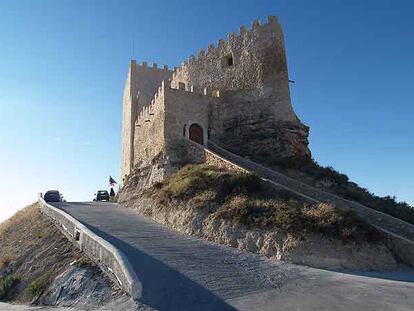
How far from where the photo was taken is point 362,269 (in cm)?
1215

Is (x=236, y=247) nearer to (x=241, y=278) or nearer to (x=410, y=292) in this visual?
(x=241, y=278)

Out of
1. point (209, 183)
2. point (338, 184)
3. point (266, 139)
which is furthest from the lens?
point (266, 139)

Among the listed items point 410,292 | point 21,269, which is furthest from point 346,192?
point 21,269

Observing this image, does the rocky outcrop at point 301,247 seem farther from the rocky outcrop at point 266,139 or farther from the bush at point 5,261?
the rocky outcrop at point 266,139

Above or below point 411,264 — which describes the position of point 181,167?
above

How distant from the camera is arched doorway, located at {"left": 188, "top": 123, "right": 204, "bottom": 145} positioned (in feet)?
85.7

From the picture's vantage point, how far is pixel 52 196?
3023 cm

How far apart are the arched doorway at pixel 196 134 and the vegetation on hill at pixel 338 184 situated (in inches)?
175

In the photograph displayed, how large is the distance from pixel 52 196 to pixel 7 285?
18043 mm

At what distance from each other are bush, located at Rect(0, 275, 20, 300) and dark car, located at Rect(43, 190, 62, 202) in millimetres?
17171

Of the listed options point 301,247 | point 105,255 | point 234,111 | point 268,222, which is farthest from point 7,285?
point 234,111

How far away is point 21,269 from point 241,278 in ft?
28.3

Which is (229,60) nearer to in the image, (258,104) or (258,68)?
(258,68)

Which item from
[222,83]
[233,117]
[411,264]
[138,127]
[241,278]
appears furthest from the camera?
[138,127]
